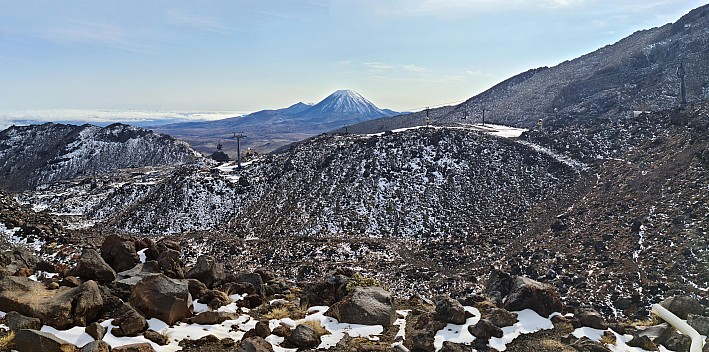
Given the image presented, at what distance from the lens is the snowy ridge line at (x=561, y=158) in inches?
1684

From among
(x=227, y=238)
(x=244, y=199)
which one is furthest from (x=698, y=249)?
(x=244, y=199)

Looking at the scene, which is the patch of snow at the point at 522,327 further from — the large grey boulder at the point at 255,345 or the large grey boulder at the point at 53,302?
the large grey boulder at the point at 53,302

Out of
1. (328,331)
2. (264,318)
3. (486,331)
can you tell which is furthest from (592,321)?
(264,318)

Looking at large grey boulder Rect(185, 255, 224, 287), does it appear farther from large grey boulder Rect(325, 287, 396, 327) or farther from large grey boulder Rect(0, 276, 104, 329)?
large grey boulder Rect(325, 287, 396, 327)

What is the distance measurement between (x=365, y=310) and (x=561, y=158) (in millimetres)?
39927

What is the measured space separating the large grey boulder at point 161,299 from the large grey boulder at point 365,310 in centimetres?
400

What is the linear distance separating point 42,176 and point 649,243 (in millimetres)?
104776

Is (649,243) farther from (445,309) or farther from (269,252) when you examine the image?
(269,252)

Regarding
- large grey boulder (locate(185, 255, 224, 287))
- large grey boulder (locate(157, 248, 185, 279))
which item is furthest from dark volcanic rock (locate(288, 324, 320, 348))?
large grey boulder (locate(157, 248, 185, 279))

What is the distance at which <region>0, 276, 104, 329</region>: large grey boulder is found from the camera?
10070 mm

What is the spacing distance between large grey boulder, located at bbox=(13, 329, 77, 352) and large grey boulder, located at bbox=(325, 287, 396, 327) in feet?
21.2

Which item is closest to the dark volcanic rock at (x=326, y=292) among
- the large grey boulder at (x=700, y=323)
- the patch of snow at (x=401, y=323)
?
the patch of snow at (x=401, y=323)

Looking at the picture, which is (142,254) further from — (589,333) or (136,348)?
(589,333)

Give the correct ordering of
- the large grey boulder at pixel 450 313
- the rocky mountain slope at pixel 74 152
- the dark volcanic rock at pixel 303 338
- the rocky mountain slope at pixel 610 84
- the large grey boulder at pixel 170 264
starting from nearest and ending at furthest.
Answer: the dark volcanic rock at pixel 303 338
the large grey boulder at pixel 450 313
the large grey boulder at pixel 170 264
the rocky mountain slope at pixel 610 84
the rocky mountain slope at pixel 74 152
